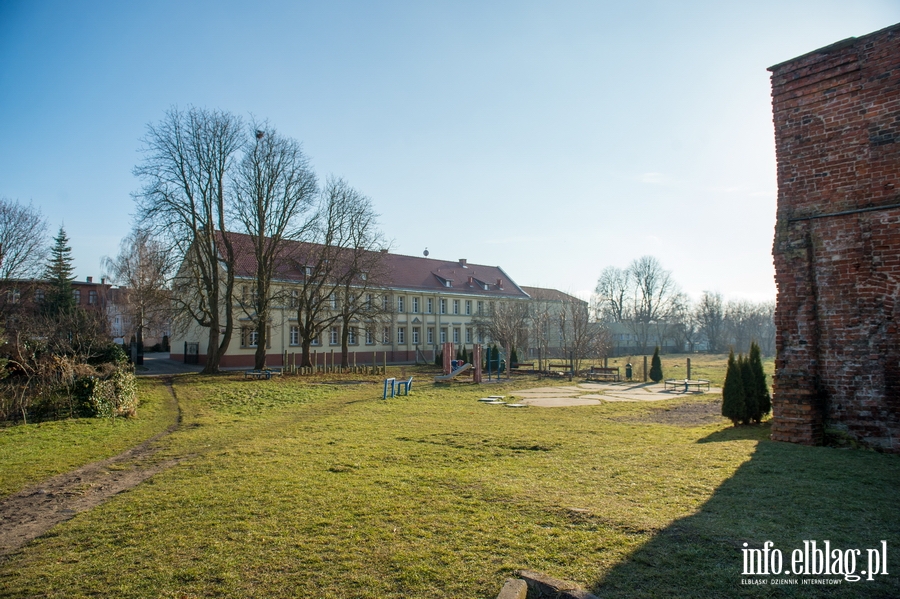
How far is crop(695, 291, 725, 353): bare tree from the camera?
73375 mm

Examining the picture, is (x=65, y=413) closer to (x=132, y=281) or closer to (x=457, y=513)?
(x=457, y=513)

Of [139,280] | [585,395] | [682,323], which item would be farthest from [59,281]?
[682,323]

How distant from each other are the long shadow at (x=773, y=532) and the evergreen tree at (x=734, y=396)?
4.09 metres

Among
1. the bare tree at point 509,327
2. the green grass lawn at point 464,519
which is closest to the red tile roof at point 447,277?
the bare tree at point 509,327

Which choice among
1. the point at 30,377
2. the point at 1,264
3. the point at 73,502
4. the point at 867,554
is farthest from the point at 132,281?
the point at 867,554

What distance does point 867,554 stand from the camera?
373 cm

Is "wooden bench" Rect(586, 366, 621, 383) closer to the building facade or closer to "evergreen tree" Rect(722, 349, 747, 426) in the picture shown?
the building facade

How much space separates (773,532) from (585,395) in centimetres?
1541

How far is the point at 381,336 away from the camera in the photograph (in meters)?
43.9

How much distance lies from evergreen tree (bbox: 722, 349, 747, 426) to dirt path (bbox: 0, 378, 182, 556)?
10311 mm

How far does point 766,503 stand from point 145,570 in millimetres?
5359

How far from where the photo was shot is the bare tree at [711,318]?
7338cm

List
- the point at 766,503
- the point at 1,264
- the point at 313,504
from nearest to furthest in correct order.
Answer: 1. the point at 766,503
2. the point at 313,504
3. the point at 1,264

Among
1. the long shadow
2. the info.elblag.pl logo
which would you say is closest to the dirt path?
the long shadow
